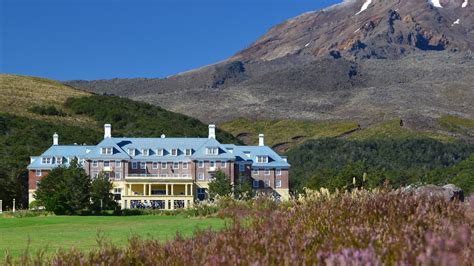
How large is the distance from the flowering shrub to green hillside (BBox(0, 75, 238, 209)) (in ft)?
166

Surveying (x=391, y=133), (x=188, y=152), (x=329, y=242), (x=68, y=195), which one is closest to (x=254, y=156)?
(x=188, y=152)

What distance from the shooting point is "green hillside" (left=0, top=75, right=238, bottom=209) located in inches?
2822

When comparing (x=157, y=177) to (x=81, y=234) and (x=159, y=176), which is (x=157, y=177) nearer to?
(x=159, y=176)

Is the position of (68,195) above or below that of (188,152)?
below

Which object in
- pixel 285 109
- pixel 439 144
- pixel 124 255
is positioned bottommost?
pixel 124 255

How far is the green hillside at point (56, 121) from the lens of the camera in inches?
2822

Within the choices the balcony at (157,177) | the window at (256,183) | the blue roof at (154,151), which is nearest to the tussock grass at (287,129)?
the window at (256,183)

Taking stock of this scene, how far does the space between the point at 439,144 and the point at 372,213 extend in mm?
96000

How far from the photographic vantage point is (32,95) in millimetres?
125750

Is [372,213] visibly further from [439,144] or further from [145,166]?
[439,144]

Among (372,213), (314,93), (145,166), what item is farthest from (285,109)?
(372,213)

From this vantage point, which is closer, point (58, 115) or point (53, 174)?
point (53, 174)

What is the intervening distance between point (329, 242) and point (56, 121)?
329 feet

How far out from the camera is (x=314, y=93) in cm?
19750
